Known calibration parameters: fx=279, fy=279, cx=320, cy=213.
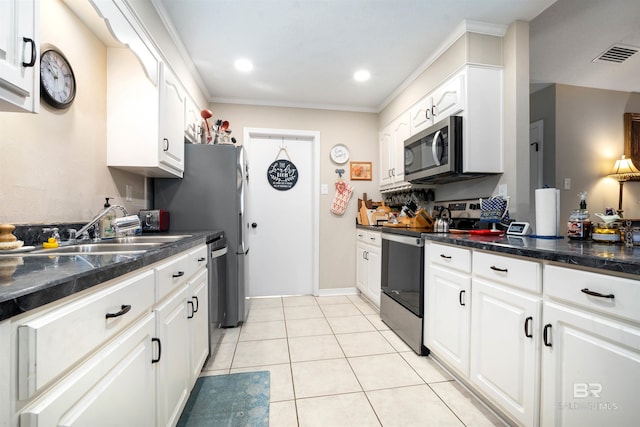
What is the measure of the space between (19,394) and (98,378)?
0.23 metres

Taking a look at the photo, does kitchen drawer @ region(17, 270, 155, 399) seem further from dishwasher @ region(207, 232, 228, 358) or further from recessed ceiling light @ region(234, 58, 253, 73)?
recessed ceiling light @ region(234, 58, 253, 73)

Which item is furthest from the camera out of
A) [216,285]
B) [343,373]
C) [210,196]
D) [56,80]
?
[210,196]

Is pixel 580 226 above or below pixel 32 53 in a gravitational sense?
below

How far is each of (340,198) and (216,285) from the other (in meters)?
1.90

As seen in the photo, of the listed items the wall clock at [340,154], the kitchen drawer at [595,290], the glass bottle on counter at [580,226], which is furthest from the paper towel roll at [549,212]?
the wall clock at [340,154]

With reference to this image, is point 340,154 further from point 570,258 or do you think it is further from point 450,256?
point 570,258

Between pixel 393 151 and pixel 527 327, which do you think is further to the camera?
pixel 393 151

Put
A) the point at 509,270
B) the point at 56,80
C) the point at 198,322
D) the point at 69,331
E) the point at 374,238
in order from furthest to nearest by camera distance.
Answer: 1. the point at 374,238
2. the point at 198,322
3. the point at 56,80
4. the point at 509,270
5. the point at 69,331

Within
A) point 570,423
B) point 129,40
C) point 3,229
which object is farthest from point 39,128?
point 570,423

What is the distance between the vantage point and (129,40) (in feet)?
4.98

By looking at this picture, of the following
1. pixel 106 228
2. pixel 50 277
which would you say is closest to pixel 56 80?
pixel 106 228

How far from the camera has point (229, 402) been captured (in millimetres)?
1488

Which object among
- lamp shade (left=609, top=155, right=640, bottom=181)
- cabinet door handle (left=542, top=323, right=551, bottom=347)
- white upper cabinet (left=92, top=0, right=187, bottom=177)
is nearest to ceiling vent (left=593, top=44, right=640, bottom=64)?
lamp shade (left=609, top=155, right=640, bottom=181)

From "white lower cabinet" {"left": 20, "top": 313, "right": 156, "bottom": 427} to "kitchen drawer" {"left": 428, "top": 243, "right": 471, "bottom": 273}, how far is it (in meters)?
1.51
